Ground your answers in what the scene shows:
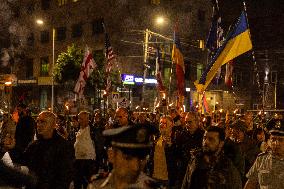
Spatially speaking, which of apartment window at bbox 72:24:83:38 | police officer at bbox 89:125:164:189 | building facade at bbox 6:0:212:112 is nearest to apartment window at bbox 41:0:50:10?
building facade at bbox 6:0:212:112

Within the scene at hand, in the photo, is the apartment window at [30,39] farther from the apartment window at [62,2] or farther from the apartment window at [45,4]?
the apartment window at [62,2]

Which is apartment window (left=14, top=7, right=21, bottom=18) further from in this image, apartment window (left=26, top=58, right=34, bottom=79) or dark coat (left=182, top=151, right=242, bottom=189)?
dark coat (left=182, top=151, right=242, bottom=189)

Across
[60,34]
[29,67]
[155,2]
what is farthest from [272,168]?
[29,67]

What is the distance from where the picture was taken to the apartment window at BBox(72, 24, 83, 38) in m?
47.0

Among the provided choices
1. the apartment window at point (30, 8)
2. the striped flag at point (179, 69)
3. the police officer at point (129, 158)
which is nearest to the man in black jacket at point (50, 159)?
the police officer at point (129, 158)

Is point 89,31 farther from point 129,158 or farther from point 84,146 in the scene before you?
point 129,158

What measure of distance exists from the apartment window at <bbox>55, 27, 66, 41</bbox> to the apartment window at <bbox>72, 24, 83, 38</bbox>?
173 cm

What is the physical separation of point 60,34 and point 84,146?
1638 inches

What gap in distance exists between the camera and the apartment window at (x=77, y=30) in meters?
47.0

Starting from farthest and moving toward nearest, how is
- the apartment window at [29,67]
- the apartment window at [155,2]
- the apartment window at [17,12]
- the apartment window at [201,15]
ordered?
the apartment window at [17,12] < the apartment window at [29,67] < the apartment window at [201,15] < the apartment window at [155,2]

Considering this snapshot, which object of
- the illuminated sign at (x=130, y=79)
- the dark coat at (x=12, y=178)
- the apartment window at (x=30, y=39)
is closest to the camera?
the dark coat at (x=12, y=178)

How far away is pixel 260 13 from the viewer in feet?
183

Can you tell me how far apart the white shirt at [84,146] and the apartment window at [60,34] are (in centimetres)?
4068

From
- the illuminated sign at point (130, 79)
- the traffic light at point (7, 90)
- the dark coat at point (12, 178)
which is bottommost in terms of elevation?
the dark coat at point (12, 178)
